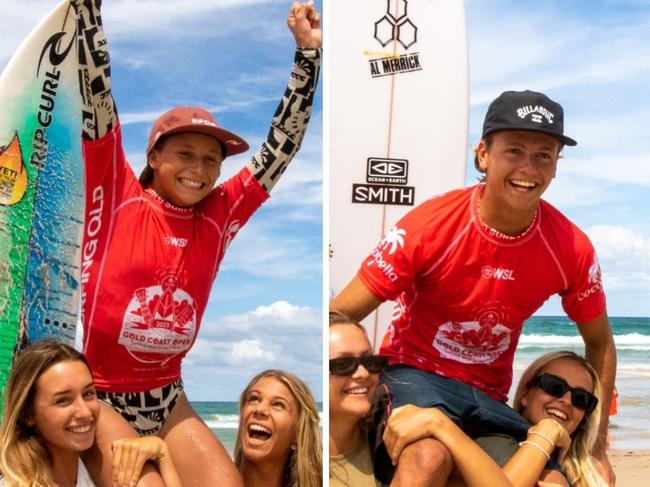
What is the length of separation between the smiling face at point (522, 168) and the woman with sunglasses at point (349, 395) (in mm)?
529

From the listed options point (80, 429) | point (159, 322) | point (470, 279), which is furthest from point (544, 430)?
point (80, 429)

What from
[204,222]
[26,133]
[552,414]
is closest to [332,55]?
[204,222]

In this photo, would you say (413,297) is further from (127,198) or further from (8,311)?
(8,311)

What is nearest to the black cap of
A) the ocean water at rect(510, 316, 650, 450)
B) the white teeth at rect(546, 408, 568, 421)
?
the white teeth at rect(546, 408, 568, 421)

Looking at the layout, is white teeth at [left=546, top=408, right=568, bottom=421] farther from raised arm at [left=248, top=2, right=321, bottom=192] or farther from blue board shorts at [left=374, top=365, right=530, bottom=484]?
raised arm at [left=248, top=2, right=321, bottom=192]

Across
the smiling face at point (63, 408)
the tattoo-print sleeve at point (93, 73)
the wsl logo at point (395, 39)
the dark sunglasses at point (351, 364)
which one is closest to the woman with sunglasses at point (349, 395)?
the dark sunglasses at point (351, 364)

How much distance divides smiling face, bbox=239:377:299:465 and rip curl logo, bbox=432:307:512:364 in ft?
1.47

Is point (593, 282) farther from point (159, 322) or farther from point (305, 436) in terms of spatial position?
point (159, 322)

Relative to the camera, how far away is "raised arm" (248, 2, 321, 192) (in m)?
2.50

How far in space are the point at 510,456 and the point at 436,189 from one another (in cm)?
122

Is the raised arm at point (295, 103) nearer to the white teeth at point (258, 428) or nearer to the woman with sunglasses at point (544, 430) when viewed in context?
the white teeth at point (258, 428)

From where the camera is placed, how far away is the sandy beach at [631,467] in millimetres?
7668

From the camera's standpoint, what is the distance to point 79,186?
230 cm

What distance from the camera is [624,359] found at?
1588cm
